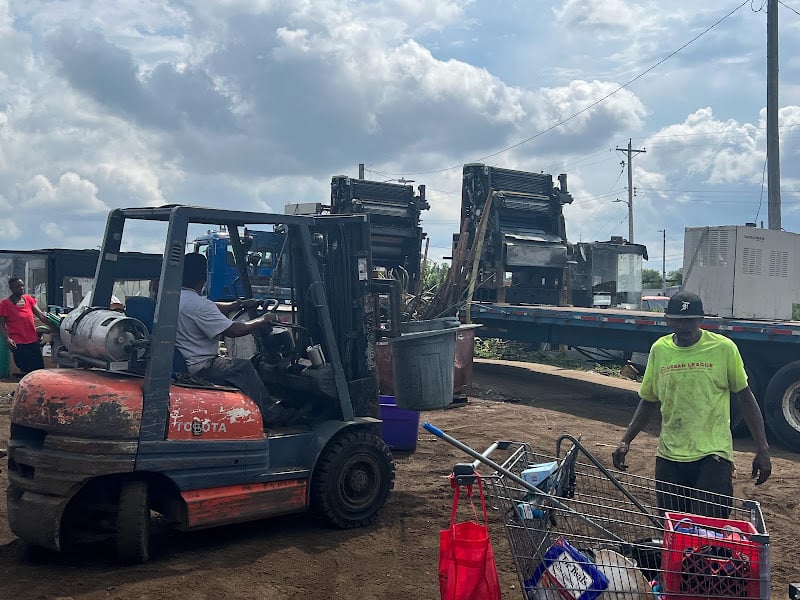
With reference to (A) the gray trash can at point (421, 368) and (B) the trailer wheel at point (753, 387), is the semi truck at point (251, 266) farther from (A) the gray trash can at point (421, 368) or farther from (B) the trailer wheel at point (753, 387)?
(B) the trailer wheel at point (753, 387)

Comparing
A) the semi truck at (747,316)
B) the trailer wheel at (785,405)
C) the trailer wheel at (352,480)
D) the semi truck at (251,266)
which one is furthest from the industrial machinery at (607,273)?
the trailer wheel at (352,480)

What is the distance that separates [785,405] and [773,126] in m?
9.55

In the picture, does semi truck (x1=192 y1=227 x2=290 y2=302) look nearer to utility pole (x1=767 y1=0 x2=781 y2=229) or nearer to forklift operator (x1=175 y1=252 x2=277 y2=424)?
forklift operator (x1=175 y1=252 x2=277 y2=424)

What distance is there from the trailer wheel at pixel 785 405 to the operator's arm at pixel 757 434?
220 inches

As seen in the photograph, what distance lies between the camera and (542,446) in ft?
31.0

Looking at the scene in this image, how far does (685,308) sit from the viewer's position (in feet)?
15.3

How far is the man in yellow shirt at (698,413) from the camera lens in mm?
4508

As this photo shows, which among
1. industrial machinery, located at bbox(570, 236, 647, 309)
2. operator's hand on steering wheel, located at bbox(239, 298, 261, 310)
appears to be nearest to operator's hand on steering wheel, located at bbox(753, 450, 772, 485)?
operator's hand on steering wheel, located at bbox(239, 298, 261, 310)

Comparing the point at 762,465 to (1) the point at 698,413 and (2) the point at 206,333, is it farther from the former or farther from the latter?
(2) the point at 206,333

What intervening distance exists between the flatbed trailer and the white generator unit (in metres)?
0.40

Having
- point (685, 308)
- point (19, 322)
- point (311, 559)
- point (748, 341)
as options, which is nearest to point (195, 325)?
point (311, 559)

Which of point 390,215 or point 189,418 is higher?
point 390,215

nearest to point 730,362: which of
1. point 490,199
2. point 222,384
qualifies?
point 222,384

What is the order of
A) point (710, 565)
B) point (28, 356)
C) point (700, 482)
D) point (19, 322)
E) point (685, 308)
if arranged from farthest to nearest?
point (28, 356)
point (19, 322)
point (685, 308)
point (700, 482)
point (710, 565)
